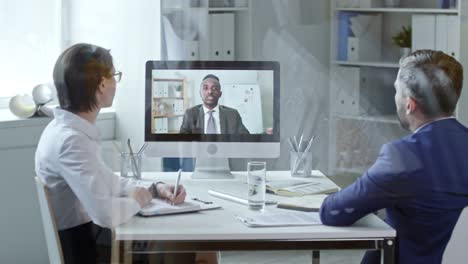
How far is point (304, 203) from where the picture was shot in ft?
8.02

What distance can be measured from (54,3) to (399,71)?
3.14ft

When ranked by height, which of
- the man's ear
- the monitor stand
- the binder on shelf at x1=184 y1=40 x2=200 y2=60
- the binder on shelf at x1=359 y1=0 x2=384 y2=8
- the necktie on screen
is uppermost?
the binder on shelf at x1=359 y1=0 x2=384 y2=8

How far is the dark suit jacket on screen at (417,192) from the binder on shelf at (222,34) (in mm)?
627

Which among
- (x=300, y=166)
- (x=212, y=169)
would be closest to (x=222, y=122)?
(x=212, y=169)

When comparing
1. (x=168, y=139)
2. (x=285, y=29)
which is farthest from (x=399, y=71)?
(x=168, y=139)

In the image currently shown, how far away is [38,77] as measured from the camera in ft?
8.19

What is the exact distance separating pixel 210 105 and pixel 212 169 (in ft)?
0.66

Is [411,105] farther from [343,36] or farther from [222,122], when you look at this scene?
[222,122]

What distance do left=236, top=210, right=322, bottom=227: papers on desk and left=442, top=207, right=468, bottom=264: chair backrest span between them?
1.64ft

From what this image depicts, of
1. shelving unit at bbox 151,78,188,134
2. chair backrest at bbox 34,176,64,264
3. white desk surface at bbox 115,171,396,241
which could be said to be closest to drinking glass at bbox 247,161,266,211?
white desk surface at bbox 115,171,396,241

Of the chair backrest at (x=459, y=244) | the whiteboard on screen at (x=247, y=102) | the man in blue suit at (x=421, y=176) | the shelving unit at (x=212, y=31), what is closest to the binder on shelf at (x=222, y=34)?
the shelving unit at (x=212, y=31)

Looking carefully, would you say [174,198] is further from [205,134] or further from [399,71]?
[399,71]

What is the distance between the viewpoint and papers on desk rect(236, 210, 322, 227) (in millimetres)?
2234

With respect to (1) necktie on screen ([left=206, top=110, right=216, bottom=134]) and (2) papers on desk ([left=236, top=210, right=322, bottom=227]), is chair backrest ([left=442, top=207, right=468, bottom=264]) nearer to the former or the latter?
(2) papers on desk ([left=236, top=210, right=322, bottom=227])
